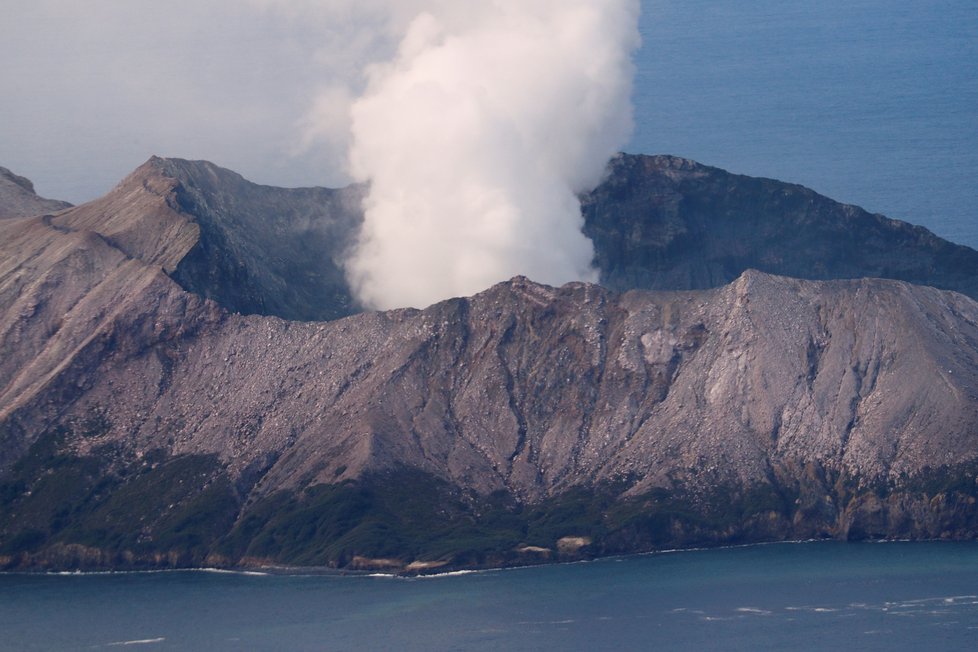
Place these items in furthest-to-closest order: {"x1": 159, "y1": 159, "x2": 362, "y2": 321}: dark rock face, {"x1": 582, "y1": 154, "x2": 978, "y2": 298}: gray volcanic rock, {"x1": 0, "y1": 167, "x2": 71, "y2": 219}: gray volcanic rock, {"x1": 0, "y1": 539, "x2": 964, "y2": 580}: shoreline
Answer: {"x1": 0, "y1": 167, "x2": 71, "y2": 219}: gray volcanic rock < {"x1": 582, "y1": 154, "x2": 978, "y2": 298}: gray volcanic rock < {"x1": 159, "y1": 159, "x2": 362, "y2": 321}: dark rock face < {"x1": 0, "y1": 539, "x2": 964, "y2": 580}: shoreline

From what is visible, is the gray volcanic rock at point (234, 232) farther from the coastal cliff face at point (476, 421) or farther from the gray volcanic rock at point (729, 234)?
the gray volcanic rock at point (729, 234)

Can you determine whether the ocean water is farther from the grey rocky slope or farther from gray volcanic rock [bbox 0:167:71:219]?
gray volcanic rock [bbox 0:167:71:219]

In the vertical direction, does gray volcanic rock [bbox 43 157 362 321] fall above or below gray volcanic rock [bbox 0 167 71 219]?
below

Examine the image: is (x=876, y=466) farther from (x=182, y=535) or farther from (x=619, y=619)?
(x=182, y=535)

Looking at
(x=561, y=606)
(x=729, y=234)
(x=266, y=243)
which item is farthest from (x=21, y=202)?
(x=561, y=606)

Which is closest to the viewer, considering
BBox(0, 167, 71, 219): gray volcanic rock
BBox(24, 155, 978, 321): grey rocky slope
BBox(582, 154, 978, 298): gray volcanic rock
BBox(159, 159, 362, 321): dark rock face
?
BBox(159, 159, 362, 321): dark rock face

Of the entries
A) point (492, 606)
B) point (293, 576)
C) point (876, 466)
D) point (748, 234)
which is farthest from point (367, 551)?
point (748, 234)

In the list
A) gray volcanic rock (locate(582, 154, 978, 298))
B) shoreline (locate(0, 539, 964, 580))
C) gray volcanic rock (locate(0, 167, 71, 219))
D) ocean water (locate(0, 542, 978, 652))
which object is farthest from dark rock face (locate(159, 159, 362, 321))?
ocean water (locate(0, 542, 978, 652))

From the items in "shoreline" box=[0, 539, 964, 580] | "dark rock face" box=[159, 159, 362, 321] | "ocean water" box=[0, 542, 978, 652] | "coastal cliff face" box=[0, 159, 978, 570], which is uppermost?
"dark rock face" box=[159, 159, 362, 321]
